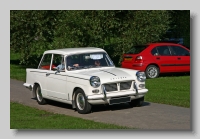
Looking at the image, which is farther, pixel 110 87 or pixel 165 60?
pixel 165 60

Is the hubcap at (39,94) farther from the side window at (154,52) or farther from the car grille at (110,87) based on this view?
the side window at (154,52)

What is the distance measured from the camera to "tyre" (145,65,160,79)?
21.0 m

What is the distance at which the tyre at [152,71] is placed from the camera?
2097 centimetres

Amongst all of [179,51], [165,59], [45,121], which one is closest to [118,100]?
[45,121]

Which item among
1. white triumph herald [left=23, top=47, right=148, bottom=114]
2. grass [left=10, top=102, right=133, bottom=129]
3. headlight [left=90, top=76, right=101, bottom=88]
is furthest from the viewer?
white triumph herald [left=23, top=47, right=148, bottom=114]

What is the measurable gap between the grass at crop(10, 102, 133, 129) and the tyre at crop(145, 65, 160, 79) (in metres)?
8.46

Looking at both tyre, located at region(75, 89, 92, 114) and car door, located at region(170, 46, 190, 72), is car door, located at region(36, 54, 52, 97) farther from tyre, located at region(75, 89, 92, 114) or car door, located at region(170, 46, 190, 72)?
car door, located at region(170, 46, 190, 72)

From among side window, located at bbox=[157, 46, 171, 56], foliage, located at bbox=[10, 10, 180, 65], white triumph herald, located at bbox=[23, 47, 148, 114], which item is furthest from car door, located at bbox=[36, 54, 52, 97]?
foliage, located at bbox=[10, 10, 180, 65]

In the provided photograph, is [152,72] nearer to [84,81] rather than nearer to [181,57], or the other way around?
[181,57]

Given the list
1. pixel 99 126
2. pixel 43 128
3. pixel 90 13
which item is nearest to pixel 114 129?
pixel 99 126

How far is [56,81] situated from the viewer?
44.2ft

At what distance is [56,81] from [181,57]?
9.34 m

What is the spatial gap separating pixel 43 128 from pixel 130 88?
2825 mm

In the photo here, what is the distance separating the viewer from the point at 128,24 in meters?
25.9
